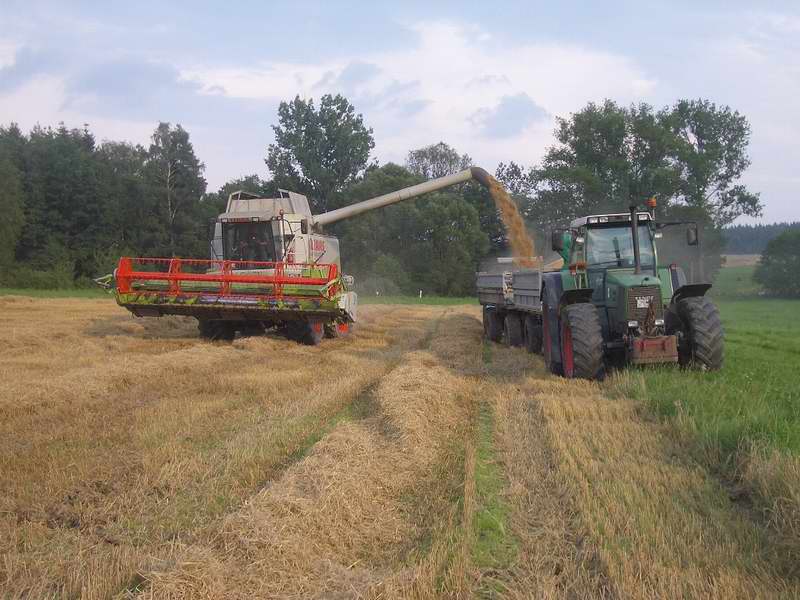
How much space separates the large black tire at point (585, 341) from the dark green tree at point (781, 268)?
1586 inches

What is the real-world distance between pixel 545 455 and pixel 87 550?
3.39 m

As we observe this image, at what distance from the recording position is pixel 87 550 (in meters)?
3.86

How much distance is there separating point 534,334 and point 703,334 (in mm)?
4089

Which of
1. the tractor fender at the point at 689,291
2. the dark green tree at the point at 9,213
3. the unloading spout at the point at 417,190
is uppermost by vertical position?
the dark green tree at the point at 9,213

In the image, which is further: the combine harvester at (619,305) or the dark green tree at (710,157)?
the dark green tree at (710,157)

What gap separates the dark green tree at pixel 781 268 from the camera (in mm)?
44031

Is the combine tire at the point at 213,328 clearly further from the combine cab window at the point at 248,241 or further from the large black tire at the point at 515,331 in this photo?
the large black tire at the point at 515,331

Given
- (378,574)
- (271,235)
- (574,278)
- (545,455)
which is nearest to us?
(378,574)

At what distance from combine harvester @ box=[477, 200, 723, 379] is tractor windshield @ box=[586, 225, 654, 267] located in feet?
0.05

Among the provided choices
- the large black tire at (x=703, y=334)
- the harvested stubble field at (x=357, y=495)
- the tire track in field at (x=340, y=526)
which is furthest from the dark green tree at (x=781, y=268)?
the tire track in field at (x=340, y=526)

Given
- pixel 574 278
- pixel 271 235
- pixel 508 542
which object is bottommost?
pixel 508 542

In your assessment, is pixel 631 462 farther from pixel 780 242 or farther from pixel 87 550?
pixel 780 242

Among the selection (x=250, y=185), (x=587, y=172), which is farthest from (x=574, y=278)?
(x=250, y=185)

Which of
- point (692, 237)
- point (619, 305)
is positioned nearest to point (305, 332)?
point (619, 305)
